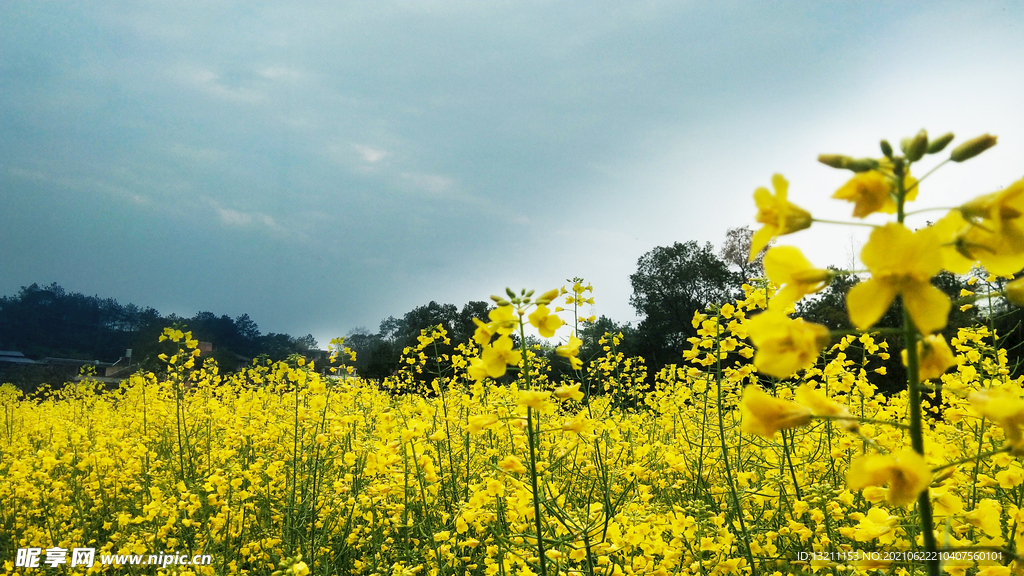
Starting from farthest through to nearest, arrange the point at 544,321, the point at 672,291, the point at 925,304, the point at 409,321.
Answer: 1. the point at 409,321
2. the point at 672,291
3. the point at 544,321
4. the point at 925,304

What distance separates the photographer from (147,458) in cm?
627

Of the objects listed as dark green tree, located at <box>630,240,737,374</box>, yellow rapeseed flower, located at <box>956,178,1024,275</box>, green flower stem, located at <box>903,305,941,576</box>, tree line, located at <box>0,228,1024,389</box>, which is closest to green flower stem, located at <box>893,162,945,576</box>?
green flower stem, located at <box>903,305,941,576</box>

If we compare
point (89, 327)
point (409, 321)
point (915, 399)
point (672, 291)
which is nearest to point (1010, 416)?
point (915, 399)

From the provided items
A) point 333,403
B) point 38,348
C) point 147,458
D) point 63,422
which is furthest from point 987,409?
point 38,348

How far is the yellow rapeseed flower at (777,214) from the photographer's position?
105cm

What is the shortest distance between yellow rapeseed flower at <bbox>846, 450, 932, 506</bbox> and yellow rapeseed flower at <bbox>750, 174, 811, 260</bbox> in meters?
0.42

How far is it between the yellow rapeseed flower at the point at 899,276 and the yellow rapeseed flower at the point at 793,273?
0.38ft

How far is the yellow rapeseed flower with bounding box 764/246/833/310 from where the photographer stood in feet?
3.33

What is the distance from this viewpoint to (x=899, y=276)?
89cm

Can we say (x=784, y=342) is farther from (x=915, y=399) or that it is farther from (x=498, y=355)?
(x=498, y=355)

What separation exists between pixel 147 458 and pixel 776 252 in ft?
24.5

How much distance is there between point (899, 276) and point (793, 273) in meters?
0.17

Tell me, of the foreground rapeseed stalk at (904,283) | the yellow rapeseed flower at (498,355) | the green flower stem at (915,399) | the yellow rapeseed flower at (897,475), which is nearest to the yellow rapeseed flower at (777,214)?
the foreground rapeseed stalk at (904,283)

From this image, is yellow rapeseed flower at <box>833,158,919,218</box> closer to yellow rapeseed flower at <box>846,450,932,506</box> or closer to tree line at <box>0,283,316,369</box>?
yellow rapeseed flower at <box>846,450,932,506</box>
